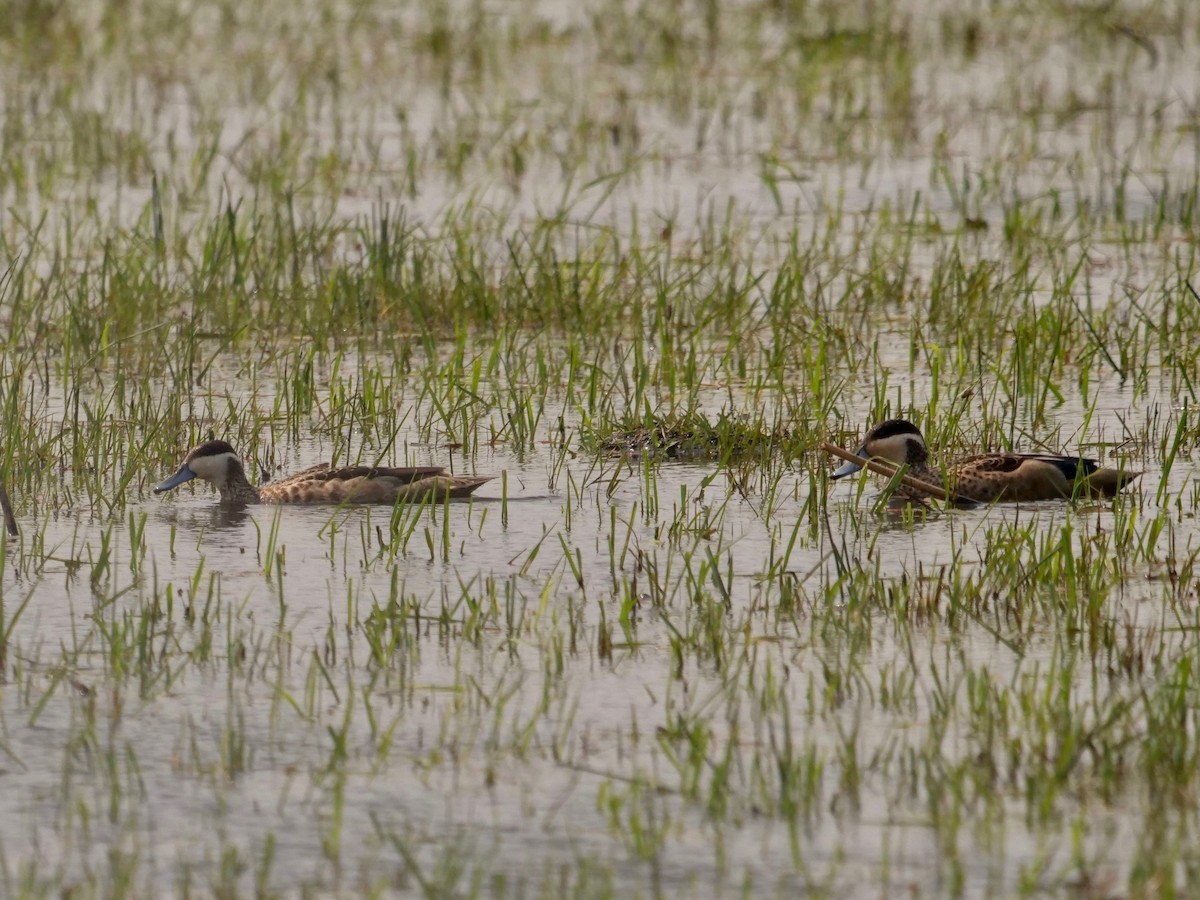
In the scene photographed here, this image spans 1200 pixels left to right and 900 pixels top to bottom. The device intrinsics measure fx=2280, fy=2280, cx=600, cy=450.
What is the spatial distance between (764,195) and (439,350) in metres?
3.24

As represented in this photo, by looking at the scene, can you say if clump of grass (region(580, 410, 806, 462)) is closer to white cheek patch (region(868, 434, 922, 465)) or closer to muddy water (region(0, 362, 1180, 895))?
white cheek patch (region(868, 434, 922, 465))

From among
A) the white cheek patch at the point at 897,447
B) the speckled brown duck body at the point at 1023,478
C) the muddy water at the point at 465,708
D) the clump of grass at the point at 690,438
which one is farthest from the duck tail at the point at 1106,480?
the clump of grass at the point at 690,438

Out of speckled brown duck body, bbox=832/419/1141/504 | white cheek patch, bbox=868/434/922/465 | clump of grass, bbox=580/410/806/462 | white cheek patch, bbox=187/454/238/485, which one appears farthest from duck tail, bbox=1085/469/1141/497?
white cheek patch, bbox=187/454/238/485

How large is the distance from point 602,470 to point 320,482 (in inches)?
35.4

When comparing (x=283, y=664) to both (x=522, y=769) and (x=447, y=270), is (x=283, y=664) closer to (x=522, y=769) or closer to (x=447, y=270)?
(x=522, y=769)

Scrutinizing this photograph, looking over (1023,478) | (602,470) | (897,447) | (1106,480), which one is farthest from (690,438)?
(1106,480)

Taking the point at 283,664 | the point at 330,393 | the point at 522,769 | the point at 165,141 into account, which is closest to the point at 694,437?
A: the point at 330,393

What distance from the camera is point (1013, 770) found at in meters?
4.48

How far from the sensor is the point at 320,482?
7.06m

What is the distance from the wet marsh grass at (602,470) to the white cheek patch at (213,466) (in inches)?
7.4

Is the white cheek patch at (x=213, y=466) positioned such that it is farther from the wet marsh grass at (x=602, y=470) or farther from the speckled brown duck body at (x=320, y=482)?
the wet marsh grass at (x=602, y=470)

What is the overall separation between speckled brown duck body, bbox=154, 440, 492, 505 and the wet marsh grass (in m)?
0.12

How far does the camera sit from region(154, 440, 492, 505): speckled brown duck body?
6984mm

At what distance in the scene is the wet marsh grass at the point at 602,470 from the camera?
4.37m
